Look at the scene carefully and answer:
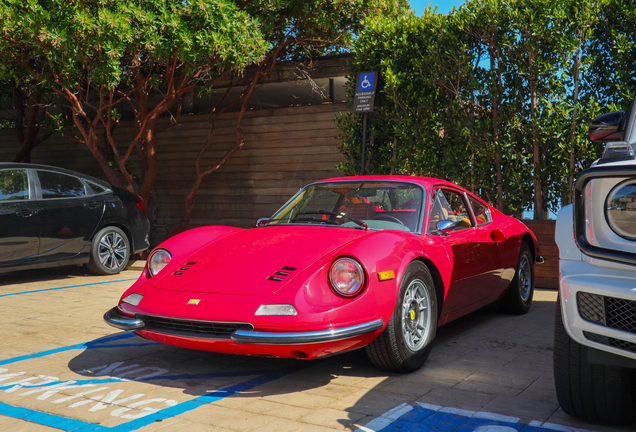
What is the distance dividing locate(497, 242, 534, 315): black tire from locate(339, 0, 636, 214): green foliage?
201cm

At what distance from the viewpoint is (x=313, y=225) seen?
4.39 meters

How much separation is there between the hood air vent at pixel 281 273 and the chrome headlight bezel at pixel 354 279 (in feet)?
0.83

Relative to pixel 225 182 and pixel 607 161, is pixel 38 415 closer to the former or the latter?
pixel 607 161

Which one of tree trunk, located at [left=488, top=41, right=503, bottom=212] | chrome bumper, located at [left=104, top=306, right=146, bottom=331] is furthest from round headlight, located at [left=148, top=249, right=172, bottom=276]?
tree trunk, located at [left=488, top=41, right=503, bottom=212]

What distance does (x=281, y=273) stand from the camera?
3.54 m

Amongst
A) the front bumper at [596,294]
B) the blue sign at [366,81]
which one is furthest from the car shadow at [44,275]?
the front bumper at [596,294]

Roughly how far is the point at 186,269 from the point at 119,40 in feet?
18.2

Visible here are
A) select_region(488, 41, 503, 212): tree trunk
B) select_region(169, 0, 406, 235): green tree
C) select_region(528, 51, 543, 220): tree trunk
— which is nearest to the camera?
select_region(528, 51, 543, 220): tree trunk

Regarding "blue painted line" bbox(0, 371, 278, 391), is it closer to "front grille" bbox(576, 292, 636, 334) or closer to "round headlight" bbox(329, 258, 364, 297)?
"round headlight" bbox(329, 258, 364, 297)

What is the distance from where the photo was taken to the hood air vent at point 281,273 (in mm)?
3498

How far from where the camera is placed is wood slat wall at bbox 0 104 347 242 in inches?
448

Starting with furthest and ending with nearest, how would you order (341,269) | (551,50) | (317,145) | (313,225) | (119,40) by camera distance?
1. (317,145)
2. (119,40)
3. (551,50)
4. (313,225)
5. (341,269)

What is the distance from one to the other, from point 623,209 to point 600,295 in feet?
1.26

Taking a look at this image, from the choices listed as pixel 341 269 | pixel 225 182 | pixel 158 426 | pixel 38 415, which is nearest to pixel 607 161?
pixel 341 269
